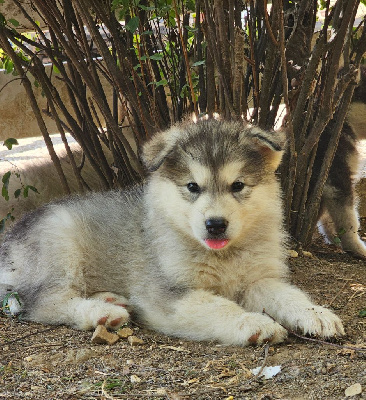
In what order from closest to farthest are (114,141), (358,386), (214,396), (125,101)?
(358,386), (214,396), (125,101), (114,141)

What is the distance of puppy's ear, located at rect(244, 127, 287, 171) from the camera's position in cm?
350

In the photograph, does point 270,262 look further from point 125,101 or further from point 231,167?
point 125,101

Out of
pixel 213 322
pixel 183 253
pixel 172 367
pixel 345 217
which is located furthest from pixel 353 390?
pixel 345 217

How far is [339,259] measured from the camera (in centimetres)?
532

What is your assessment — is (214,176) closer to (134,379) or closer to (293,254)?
(134,379)

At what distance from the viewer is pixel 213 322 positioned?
3279 mm

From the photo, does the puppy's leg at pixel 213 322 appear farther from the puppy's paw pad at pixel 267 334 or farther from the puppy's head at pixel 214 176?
the puppy's head at pixel 214 176

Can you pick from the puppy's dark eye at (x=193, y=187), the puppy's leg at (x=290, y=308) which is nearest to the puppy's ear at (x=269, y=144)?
the puppy's dark eye at (x=193, y=187)

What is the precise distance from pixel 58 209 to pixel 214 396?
2055mm

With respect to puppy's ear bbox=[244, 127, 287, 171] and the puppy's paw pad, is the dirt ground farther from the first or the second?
puppy's ear bbox=[244, 127, 287, 171]

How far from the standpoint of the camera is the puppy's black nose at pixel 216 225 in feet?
10.5

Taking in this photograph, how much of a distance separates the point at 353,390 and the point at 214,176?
1.36 meters

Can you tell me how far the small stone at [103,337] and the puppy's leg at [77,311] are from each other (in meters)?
0.14

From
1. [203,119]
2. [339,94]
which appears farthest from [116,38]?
[339,94]
